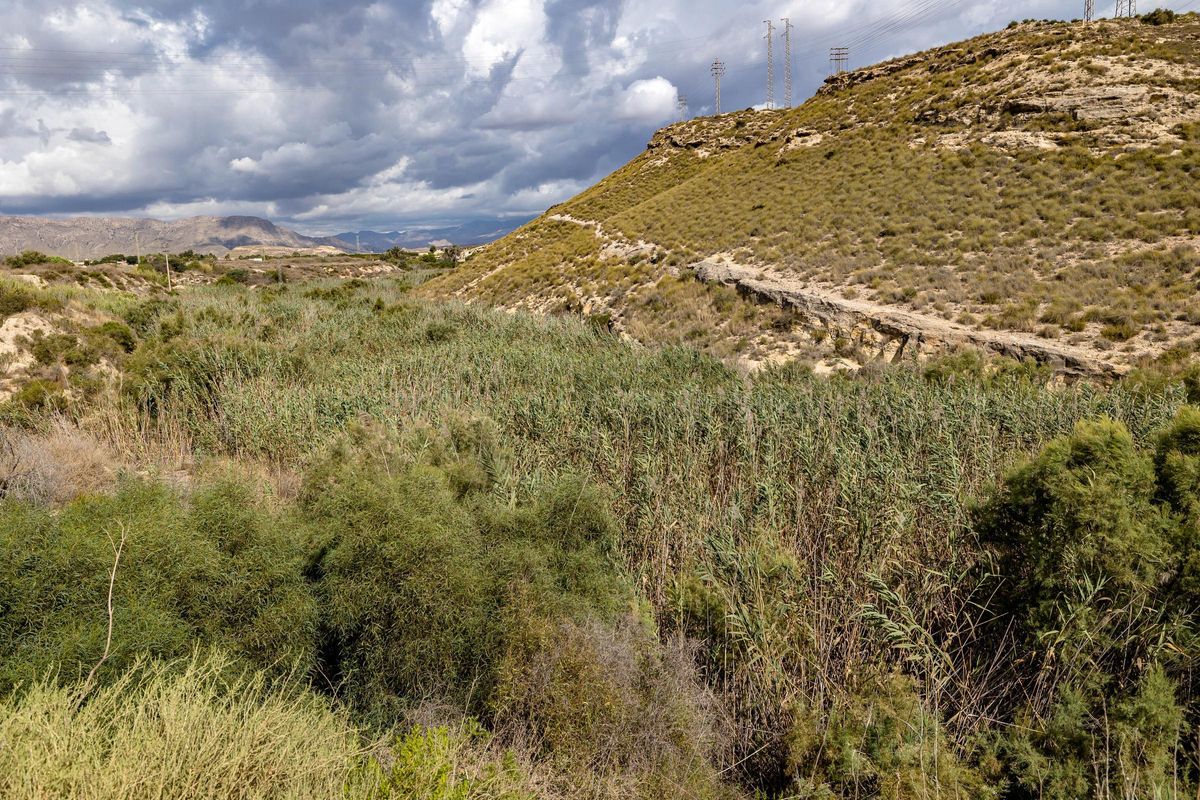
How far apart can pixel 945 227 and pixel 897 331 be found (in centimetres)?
777

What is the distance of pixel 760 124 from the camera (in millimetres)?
41062

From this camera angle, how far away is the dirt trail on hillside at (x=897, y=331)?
10.4 metres

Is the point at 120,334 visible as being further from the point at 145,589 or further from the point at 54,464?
the point at 145,589

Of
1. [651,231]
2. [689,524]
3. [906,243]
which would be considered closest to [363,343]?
[689,524]

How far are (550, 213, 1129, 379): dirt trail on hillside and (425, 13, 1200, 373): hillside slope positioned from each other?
0.05 metres

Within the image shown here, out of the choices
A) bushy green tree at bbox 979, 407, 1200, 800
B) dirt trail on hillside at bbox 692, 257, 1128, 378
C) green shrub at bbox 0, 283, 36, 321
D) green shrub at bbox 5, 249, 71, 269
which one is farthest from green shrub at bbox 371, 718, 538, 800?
green shrub at bbox 5, 249, 71, 269

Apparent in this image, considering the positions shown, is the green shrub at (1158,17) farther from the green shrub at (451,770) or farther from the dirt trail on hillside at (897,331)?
the green shrub at (451,770)

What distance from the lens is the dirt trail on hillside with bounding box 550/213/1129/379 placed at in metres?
10.4

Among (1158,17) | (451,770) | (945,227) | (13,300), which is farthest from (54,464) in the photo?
(1158,17)

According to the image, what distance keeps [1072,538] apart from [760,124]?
144 feet

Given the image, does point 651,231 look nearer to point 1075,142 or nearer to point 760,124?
point 1075,142

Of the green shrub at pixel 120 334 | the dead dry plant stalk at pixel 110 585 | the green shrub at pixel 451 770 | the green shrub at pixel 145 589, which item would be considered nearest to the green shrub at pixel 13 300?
the green shrub at pixel 120 334

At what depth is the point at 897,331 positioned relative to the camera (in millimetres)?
12719

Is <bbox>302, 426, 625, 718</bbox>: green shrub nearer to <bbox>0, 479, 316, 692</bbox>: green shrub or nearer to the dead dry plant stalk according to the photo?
<bbox>0, 479, 316, 692</bbox>: green shrub
